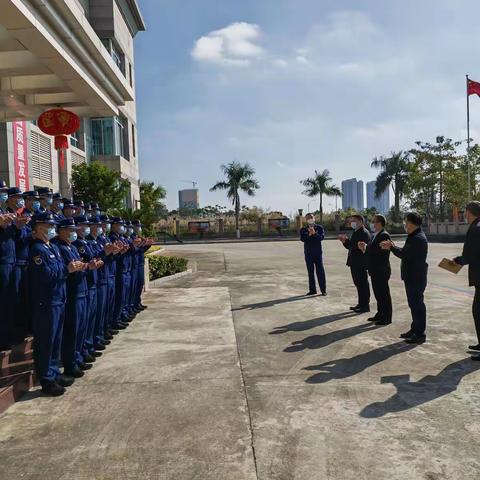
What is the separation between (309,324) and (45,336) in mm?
4126

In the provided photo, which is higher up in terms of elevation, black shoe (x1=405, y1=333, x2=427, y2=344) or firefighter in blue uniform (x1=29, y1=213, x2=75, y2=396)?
firefighter in blue uniform (x1=29, y1=213, x2=75, y2=396)

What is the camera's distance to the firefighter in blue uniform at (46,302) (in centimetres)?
445

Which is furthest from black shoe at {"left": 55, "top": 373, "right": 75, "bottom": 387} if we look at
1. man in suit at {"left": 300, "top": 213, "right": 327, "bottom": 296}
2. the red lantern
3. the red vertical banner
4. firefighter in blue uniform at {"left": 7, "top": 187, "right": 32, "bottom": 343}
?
the red vertical banner

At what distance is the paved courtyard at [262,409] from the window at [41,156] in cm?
1069

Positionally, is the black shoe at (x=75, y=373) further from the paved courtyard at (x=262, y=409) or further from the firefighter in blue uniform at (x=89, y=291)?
the firefighter in blue uniform at (x=89, y=291)

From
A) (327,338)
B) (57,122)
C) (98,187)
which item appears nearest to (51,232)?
(327,338)

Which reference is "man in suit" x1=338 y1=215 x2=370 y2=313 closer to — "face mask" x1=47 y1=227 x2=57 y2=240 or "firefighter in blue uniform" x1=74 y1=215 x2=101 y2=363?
"firefighter in blue uniform" x1=74 y1=215 x2=101 y2=363

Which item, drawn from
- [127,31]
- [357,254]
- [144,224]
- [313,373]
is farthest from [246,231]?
[313,373]

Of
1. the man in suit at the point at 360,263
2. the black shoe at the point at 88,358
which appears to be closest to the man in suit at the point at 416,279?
the man in suit at the point at 360,263

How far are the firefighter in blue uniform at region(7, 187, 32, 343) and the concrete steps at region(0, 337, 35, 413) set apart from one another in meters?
0.17

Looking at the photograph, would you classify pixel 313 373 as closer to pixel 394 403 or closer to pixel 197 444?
pixel 394 403

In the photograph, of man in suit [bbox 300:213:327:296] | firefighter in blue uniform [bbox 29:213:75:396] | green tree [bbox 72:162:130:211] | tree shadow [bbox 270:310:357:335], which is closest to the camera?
firefighter in blue uniform [bbox 29:213:75:396]

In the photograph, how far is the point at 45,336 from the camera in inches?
176

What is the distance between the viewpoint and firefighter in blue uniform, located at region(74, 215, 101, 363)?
5297 millimetres
